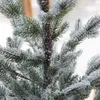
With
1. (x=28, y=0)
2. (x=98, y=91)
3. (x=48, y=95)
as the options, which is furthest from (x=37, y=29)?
(x=28, y=0)

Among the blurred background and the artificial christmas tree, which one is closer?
the artificial christmas tree

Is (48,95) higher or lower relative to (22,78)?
lower

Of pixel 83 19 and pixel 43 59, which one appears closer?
pixel 43 59

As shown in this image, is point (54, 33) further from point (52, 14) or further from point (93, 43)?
point (93, 43)

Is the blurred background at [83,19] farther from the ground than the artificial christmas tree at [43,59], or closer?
farther from the ground

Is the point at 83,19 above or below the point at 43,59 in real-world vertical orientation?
above

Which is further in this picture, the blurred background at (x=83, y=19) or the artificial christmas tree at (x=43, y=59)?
the blurred background at (x=83, y=19)

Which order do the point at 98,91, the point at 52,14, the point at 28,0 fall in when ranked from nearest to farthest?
1. the point at 52,14
2. the point at 98,91
3. the point at 28,0

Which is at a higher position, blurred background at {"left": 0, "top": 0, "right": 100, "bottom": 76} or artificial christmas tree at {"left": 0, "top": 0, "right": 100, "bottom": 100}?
blurred background at {"left": 0, "top": 0, "right": 100, "bottom": 76}
